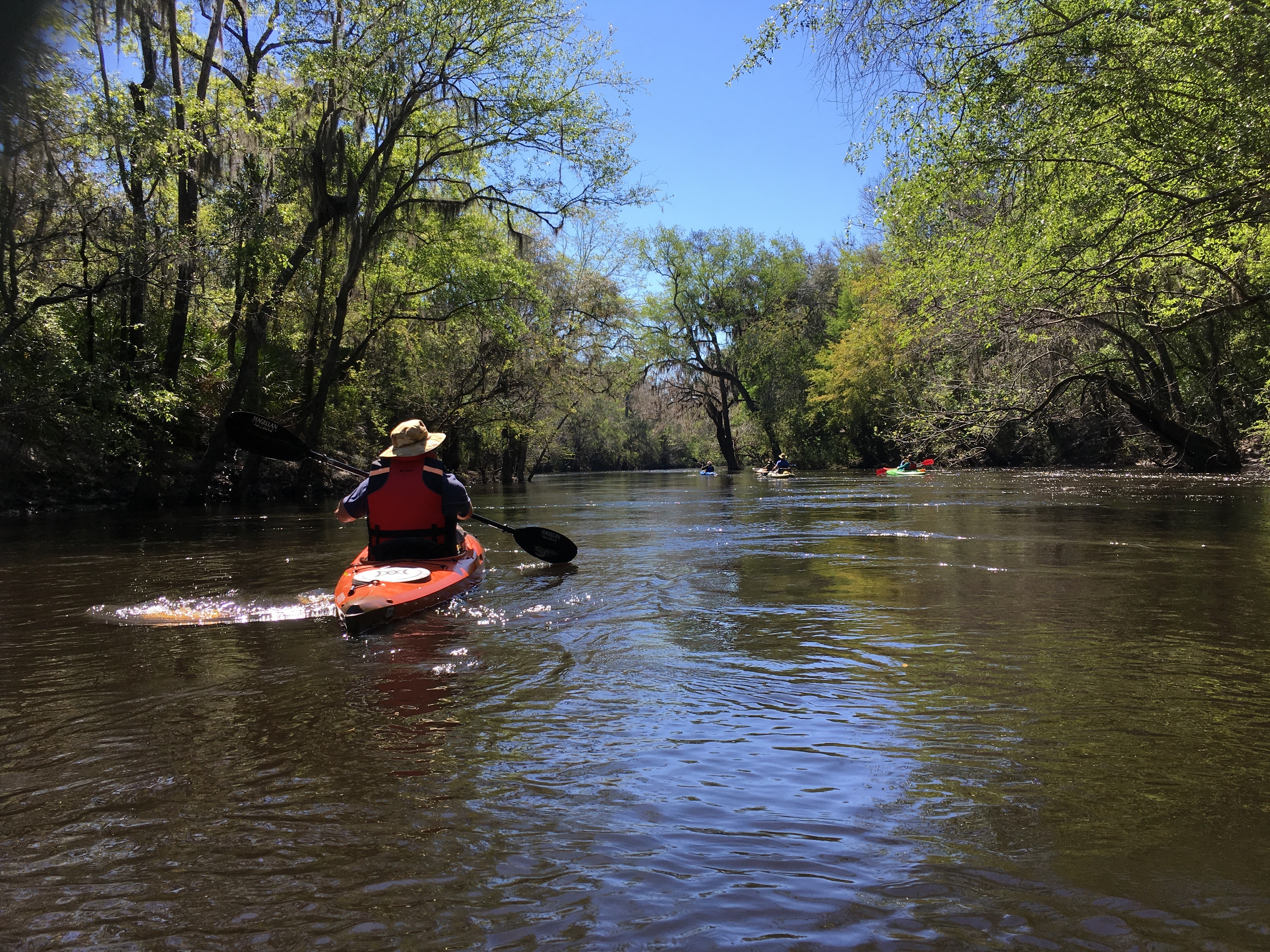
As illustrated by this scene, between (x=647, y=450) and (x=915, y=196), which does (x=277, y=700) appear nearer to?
(x=915, y=196)

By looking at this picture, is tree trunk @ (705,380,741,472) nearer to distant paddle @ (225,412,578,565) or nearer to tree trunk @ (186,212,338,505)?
tree trunk @ (186,212,338,505)

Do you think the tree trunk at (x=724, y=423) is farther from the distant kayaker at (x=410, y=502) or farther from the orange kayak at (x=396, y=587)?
the orange kayak at (x=396, y=587)

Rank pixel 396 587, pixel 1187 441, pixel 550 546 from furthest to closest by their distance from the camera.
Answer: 1. pixel 1187 441
2. pixel 550 546
3. pixel 396 587

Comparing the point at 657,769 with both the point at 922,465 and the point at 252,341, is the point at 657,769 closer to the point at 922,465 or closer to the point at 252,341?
the point at 252,341

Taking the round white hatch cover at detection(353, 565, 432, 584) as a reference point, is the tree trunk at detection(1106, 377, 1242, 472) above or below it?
above

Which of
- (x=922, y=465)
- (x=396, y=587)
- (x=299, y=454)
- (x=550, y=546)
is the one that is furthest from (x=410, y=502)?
(x=922, y=465)

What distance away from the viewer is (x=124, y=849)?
9.02 ft

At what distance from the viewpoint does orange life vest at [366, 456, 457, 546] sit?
7273mm

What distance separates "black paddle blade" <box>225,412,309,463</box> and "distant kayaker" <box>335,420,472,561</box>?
3500 millimetres

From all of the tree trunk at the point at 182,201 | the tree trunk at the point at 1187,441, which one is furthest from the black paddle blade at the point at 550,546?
the tree trunk at the point at 1187,441

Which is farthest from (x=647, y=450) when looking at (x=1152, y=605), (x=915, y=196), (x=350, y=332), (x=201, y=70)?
(x=1152, y=605)

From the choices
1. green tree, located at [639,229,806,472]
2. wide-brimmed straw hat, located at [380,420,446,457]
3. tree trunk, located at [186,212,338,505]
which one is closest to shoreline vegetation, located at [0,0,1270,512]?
tree trunk, located at [186,212,338,505]

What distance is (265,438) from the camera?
10.6 meters

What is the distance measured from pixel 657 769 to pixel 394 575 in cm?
383
